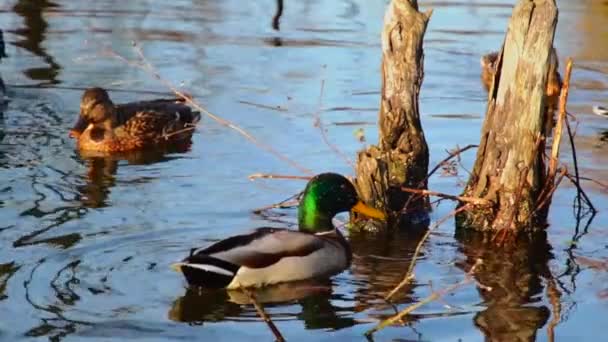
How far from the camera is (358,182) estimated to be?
10.1m

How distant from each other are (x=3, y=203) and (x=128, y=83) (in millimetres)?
5188

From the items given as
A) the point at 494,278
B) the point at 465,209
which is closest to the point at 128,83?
the point at 465,209

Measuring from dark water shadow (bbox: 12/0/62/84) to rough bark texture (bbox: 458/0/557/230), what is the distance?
6.71 meters

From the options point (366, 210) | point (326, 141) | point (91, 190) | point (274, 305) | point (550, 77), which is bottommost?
point (274, 305)

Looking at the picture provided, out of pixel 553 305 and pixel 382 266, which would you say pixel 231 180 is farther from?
pixel 553 305

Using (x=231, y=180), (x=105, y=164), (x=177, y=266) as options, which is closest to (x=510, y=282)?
(x=177, y=266)

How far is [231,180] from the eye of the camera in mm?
11438

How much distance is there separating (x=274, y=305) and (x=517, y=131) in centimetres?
236

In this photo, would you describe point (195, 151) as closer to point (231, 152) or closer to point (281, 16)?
point (231, 152)

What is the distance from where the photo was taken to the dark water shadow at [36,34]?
1577 centimetres

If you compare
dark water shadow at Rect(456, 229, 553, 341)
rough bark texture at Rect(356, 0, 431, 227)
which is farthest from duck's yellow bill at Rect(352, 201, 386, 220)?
dark water shadow at Rect(456, 229, 553, 341)

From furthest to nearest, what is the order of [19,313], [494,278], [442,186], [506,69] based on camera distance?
[442,186]
[506,69]
[494,278]
[19,313]

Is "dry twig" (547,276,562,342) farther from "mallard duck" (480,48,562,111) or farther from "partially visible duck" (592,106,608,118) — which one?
"mallard duck" (480,48,562,111)

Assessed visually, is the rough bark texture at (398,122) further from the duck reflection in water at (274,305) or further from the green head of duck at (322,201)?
the duck reflection in water at (274,305)
